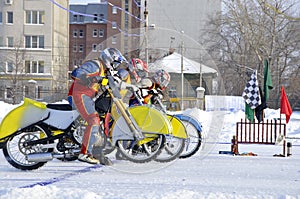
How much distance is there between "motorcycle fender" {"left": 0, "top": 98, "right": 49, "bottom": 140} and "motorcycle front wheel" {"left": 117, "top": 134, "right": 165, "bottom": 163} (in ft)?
4.22

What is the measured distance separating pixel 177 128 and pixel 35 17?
166 ft

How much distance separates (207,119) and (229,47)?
113 ft

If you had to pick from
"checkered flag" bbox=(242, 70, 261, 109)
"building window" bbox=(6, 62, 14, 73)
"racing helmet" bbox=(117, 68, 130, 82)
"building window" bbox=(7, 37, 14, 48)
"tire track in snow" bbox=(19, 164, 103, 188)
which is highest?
"building window" bbox=(7, 37, 14, 48)

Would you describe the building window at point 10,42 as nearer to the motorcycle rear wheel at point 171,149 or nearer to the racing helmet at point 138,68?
the racing helmet at point 138,68

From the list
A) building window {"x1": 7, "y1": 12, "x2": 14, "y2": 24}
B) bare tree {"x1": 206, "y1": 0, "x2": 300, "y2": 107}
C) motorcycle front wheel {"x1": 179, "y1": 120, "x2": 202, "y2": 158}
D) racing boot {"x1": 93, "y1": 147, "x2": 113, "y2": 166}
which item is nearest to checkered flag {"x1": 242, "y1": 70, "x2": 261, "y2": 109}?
motorcycle front wheel {"x1": 179, "y1": 120, "x2": 202, "y2": 158}

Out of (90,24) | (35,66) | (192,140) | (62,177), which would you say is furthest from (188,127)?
(90,24)

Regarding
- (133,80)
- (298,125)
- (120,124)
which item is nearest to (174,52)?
(133,80)

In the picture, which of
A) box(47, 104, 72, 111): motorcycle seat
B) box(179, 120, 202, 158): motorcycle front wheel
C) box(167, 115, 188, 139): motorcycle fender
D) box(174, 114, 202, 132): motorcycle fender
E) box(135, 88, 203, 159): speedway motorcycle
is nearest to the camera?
box(47, 104, 72, 111): motorcycle seat

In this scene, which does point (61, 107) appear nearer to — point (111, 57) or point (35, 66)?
point (111, 57)

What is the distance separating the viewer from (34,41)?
2196 inches

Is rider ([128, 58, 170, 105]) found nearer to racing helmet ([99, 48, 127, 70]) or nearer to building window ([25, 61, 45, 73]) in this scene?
racing helmet ([99, 48, 127, 70])

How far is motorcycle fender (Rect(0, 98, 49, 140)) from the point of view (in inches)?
289

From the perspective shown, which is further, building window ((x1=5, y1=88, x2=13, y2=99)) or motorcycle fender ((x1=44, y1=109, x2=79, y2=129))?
building window ((x1=5, y1=88, x2=13, y2=99))

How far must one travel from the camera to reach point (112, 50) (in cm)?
704
